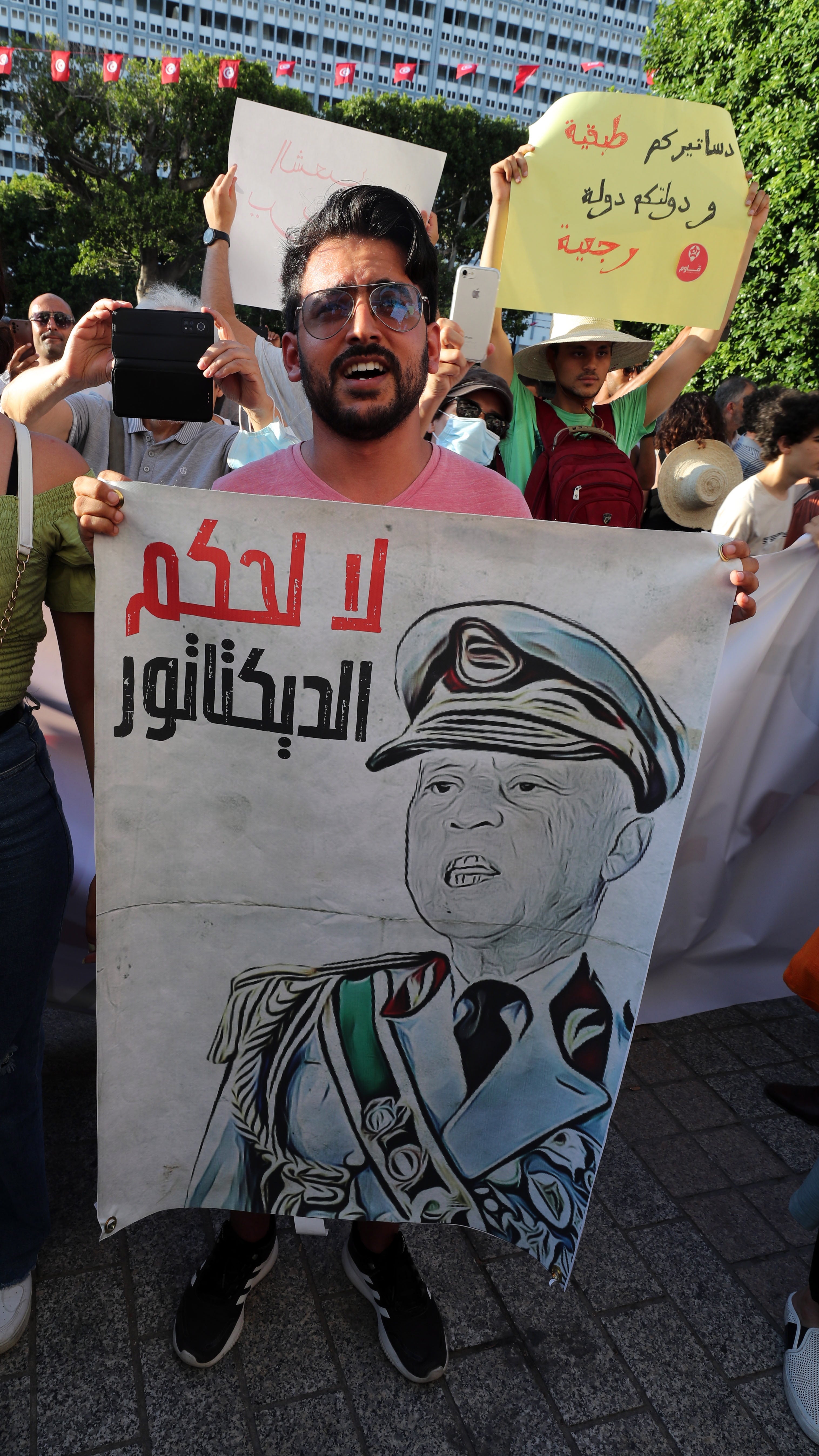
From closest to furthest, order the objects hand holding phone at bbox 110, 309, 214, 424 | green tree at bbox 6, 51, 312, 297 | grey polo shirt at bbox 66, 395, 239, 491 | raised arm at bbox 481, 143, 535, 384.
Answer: hand holding phone at bbox 110, 309, 214, 424
grey polo shirt at bbox 66, 395, 239, 491
raised arm at bbox 481, 143, 535, 384
green tree at bbox 6, 51, 312, 297

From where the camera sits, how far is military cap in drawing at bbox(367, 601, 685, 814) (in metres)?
1.35

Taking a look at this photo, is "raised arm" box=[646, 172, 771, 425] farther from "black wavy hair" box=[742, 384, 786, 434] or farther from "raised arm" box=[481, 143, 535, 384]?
"black wavy hair" box=[742, 384, 786, 434]

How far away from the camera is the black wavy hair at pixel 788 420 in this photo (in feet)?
12.1

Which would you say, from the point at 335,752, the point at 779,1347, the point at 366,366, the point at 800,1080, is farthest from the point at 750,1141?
the point at 366,366

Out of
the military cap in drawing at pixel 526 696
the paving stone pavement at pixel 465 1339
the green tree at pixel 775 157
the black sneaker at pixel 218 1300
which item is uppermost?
the green tree at pixel 775 157

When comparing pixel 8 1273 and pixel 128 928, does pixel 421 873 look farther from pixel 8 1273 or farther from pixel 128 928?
pixel 8 1273

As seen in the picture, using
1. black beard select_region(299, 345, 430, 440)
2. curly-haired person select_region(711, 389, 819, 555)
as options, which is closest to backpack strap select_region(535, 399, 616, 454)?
curly-haired person select_region(711, 389, 819, 555)

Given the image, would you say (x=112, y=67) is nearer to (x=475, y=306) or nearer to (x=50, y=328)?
(x=50, y=328)

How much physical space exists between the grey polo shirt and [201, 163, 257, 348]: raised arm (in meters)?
0.37

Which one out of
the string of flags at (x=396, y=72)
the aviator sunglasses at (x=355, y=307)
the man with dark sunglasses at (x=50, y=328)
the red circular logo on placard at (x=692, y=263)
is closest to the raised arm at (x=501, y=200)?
the red circular logo on placard at (x=692, y=263)

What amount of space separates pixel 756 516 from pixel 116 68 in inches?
892

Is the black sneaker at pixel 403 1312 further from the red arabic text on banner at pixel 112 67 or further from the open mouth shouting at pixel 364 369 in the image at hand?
the red arabic text on banner at pixel 112 67

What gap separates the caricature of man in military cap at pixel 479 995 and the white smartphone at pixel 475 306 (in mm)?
1513

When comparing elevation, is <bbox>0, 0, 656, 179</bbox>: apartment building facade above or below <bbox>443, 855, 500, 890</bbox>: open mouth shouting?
above
